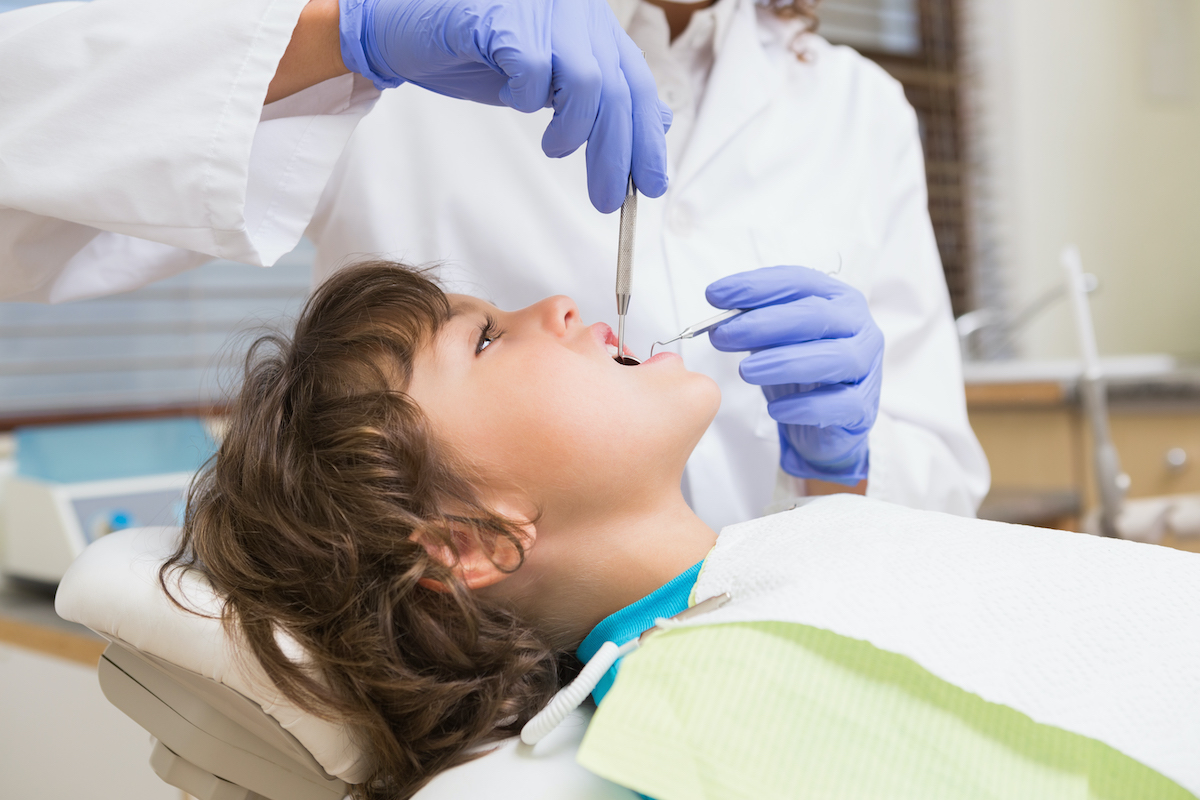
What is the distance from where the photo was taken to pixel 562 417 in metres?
0.87

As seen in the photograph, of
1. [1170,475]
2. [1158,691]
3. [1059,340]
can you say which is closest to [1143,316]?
[1059,340]

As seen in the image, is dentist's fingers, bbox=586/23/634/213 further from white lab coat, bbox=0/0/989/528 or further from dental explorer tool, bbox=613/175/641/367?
white lab coat, bbox=0/0/989/528

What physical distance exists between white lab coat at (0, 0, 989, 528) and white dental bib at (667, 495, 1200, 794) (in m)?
0.24

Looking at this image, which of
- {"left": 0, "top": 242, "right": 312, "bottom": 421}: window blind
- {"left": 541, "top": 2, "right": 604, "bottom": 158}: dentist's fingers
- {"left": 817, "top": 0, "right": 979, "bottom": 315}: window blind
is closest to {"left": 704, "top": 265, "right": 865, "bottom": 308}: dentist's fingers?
{"left": 541, "top": 2, "right": 604, "bottom": 158}: dentist's fingers

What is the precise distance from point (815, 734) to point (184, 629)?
0.50 m

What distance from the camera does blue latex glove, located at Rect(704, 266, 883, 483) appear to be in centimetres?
93

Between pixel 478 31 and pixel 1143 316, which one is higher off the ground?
pixel 478 31

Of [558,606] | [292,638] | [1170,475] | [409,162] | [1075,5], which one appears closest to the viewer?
[292,638]

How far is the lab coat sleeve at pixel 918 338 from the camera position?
123 centimetres

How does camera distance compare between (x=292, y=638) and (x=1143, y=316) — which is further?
(x=1143, y=316)

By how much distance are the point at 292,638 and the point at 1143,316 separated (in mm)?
3303

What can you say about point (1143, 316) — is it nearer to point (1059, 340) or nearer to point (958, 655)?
point (1059, 340)

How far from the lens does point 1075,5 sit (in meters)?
3.06

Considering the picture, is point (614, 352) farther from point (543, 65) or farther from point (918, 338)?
point (918, 338)
